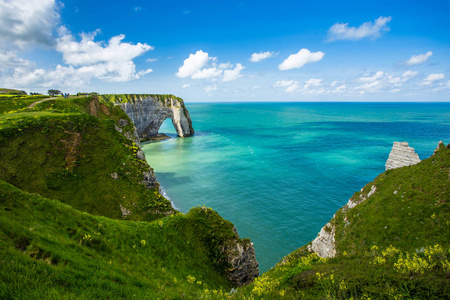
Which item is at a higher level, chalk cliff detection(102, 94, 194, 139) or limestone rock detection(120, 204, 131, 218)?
chalk cliff detection(102, 94, 194, 139)

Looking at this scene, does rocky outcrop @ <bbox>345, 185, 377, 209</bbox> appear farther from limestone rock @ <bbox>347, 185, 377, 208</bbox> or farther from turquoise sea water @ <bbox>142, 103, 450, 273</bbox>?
turquoise sea water @ <bbox>142, 103, 450, 273</bbox>

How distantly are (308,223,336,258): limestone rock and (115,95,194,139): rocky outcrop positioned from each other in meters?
85.0

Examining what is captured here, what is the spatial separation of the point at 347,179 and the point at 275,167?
54.5 feet

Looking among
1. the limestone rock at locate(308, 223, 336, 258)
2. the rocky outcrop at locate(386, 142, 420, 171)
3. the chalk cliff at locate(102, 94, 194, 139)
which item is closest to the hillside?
the limestone rock at locate(308, 223, 336, 258)

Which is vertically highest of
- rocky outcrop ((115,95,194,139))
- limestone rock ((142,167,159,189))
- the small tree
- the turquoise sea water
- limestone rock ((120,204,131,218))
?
the small tree

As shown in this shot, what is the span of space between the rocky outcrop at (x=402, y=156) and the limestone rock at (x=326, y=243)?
1764 centimetres

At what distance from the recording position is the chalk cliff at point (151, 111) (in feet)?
290

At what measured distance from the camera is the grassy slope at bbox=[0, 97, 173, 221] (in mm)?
23594

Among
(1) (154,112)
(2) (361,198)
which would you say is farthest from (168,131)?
(2) (361,198)

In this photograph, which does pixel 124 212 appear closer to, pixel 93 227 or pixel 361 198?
pixel 93 227

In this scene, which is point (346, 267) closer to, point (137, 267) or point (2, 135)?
point (137, 267)

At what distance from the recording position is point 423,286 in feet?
30.3

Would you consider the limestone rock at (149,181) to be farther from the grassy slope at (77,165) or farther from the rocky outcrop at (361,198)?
the rocky outcrop at (361,198)

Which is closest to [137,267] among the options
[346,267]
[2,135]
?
[346,267]
